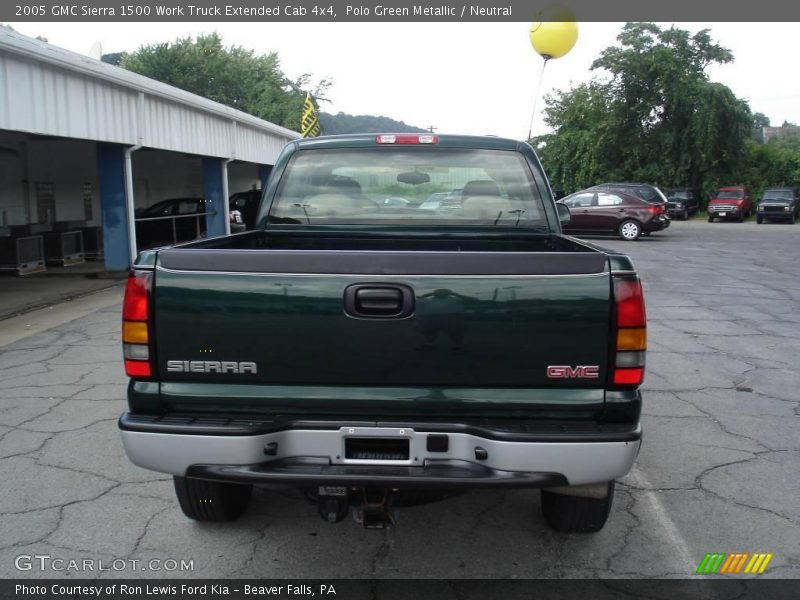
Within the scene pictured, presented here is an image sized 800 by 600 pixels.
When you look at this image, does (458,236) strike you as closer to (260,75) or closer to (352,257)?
(352,257)

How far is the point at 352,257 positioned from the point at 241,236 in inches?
64.9

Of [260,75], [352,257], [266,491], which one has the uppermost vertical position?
[260,75]

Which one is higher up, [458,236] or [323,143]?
[323,143]

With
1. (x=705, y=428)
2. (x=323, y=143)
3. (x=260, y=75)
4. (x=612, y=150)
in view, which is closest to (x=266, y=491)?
(x=323, y=143)

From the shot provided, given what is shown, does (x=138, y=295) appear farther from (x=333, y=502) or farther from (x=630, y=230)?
(x=630, y=230)

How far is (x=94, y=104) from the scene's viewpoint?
39.7 feet

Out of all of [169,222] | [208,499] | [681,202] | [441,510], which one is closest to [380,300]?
[208,499]

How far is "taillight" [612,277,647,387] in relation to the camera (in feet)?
8.86

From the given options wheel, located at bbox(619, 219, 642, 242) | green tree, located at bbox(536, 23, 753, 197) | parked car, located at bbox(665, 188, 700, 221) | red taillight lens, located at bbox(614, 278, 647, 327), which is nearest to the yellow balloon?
red taillight lens, located at bbox(614, 278, 647, 327)

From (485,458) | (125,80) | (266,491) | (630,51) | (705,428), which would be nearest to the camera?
(485,458)

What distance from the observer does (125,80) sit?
12797 millimetres

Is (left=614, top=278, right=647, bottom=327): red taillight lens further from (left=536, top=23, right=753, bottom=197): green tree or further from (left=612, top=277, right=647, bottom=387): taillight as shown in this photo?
(left=536, top=23, right=753, bottom=197): green tree

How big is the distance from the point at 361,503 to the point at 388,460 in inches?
11.3
